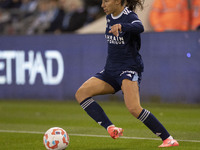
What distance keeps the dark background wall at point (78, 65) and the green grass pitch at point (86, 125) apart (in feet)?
1.64

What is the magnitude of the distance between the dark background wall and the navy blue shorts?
7.05m

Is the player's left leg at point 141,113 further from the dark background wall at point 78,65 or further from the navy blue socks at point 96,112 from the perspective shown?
the dark background wall at point 78,65

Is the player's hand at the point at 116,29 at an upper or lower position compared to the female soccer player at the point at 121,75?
upper

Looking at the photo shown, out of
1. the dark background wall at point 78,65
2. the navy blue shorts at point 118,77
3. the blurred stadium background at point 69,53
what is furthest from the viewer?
the blurred stadium background at point 69,53

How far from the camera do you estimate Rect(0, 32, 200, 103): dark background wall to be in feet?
47.7

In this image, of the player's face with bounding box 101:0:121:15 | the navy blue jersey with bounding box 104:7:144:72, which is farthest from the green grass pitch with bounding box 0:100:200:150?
the player's face with bounding box 101:0:121:15

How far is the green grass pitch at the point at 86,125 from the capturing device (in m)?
7.97

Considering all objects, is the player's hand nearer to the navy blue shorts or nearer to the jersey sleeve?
the jersey sleeve

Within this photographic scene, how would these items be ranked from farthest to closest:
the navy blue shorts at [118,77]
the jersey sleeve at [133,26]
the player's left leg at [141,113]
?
the navy blue shorts at [118,77], the player's left leg at [141,113], the jersey sleeve at [133,26]

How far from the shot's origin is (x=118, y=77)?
24.3 ft

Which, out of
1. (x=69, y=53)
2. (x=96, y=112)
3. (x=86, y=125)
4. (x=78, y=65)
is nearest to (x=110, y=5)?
(x=96, y=112)

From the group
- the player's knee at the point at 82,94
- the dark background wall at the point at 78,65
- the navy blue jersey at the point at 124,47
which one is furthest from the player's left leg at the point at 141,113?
the dark background wall at the point at 78,65

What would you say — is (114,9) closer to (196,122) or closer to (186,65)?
(196,122)

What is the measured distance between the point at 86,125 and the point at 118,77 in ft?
11.3
